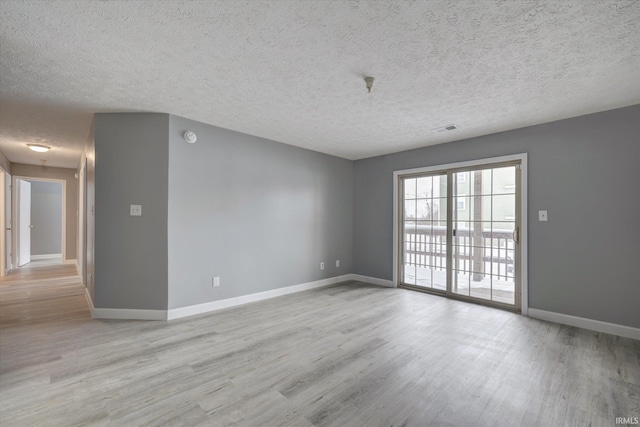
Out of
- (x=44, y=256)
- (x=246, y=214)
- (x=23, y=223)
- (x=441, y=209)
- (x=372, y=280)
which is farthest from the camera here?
(x=44, y=256)

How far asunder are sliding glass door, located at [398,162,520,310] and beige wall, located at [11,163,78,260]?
8.58 m

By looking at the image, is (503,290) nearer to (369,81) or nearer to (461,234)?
(461,234)

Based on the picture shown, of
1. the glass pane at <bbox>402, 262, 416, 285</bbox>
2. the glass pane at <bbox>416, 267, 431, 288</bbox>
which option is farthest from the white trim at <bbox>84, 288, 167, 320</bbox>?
the glass pane at <bbox>416, 267, 431, 288</bbox>

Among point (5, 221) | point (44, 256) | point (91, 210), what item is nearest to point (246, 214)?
point (91, 210)

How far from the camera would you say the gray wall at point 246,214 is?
144 inches

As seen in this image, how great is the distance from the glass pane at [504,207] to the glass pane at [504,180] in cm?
8

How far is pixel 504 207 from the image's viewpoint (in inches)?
161

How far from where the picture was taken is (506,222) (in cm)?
405

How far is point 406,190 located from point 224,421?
4573 mm

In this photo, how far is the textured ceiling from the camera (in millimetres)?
1751

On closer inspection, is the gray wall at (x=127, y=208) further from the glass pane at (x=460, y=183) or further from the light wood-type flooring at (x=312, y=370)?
the glass pane at (x=460, y=183)

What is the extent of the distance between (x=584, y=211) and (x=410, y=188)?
2450mm

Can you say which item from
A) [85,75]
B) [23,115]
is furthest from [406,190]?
[23,115]

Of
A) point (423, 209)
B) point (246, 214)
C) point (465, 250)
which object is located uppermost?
point (423, 209)
